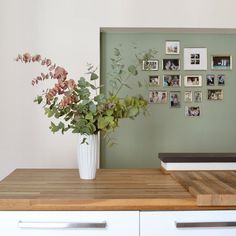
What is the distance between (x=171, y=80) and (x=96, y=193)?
146 cm

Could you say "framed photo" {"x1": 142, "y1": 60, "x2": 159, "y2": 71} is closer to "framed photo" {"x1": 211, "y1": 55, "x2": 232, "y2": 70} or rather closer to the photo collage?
the photo collage

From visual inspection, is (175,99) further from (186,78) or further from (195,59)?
(195,59)

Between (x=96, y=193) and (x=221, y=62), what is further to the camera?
(x=221, y=62)

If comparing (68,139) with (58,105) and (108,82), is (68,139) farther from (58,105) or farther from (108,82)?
(58,105)

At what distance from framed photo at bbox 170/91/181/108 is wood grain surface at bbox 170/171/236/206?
95 centimetres

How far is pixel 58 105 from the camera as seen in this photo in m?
1.33

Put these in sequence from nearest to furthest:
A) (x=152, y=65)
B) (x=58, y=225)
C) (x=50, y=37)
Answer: (x=58, y=225)
(x=50, y=37)
(x=152, y=65)

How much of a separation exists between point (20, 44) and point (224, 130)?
1732 millimetres

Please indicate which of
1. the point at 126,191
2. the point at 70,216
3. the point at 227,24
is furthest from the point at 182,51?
the point at 70,216

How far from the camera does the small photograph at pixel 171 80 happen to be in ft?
7.77

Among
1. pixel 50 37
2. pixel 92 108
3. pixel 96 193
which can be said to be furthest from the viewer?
pixel 50 37

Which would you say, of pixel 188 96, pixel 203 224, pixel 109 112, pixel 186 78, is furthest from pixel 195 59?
pixel 203 224

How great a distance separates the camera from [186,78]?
7.79ft

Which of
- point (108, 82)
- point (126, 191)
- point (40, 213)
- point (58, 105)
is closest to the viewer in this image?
point (40, 213)
